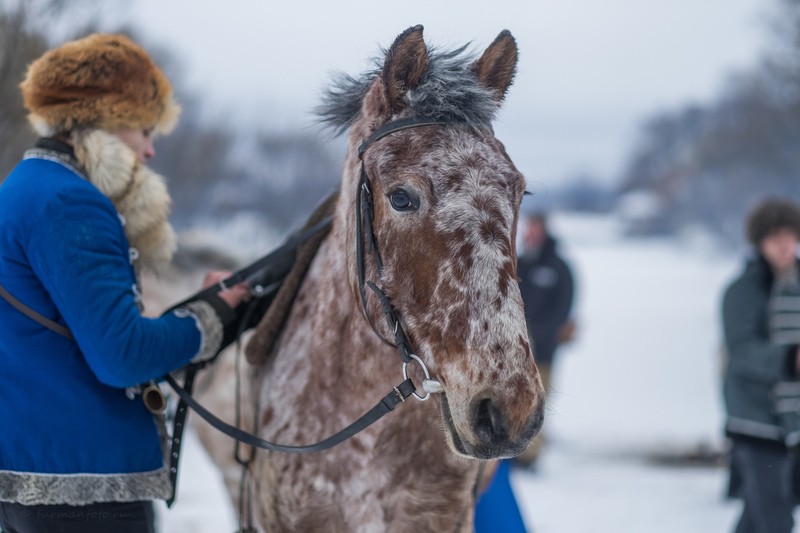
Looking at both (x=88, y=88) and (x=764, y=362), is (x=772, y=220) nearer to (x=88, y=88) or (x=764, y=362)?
(x=764, y=362)

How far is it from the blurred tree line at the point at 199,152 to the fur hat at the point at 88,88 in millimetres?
683

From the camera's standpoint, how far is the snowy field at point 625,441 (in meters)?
6.29

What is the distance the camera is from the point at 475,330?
1858 mm

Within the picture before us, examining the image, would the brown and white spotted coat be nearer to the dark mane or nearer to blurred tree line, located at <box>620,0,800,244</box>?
the dark mane

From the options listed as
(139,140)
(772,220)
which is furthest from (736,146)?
(139,140)

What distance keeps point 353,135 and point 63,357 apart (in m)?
1.07

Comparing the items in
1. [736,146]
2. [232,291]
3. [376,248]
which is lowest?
[232,291]

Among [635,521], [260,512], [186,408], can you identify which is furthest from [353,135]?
[635,521]

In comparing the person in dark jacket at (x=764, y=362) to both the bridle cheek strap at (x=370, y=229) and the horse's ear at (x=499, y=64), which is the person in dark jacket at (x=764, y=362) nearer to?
the horse's ear at (x=499, y=64)

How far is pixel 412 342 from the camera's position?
202cm

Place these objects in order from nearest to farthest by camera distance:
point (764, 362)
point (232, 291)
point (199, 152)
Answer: point (232, 291), point (764, 362), point (199, 152)

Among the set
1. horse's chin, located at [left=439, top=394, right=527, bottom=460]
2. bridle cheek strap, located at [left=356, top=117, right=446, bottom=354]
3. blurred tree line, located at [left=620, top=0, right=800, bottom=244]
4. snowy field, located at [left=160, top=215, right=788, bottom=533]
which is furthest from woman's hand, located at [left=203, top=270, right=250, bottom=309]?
blurred tree line, located at [left=620, top=0, right=800, bottom=244]

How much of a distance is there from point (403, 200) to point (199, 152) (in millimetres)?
23458

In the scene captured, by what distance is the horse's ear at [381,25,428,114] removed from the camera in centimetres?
209
